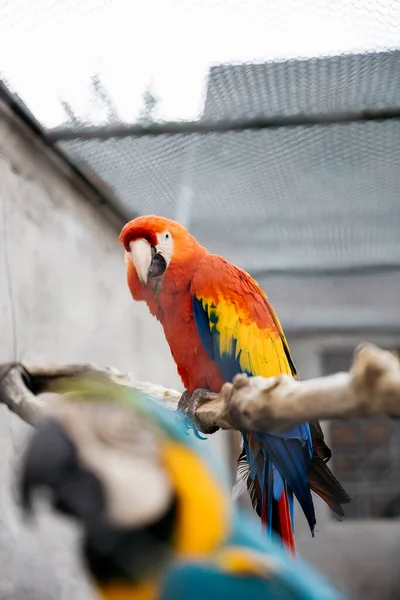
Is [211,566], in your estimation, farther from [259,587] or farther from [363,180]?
[363,180]

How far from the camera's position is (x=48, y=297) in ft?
2.71

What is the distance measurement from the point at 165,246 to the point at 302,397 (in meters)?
0.25

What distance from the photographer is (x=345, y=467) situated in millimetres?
665

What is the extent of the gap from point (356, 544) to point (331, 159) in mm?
478

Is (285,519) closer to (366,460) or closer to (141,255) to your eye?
(366,460)

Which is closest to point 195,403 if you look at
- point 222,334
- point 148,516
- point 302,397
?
point 222,334

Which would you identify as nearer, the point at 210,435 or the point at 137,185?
the point at 210,435

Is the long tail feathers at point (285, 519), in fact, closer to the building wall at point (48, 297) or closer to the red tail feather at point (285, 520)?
the red tail feather at point (285, 520)

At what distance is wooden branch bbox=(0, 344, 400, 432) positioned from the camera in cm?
40

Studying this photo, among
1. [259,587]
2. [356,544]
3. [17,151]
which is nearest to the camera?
[259,587]

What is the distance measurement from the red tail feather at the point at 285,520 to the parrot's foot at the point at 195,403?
9 cm

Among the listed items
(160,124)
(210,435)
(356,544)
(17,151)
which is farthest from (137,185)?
(356,544)

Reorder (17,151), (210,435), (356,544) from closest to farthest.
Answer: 1. (210,435)
2. (356,544)
3. (17,151)

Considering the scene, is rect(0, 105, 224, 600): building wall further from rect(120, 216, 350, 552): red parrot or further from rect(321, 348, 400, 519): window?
rect(321, 348, 400, 519): window
